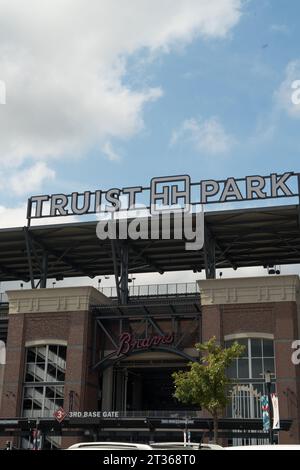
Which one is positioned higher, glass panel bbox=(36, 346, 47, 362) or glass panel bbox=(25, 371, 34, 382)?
glass panel bbox=(36, 346, 47, 362)

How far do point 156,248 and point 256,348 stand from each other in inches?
532

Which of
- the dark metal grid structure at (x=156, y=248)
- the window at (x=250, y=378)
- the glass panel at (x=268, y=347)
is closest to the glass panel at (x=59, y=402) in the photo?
the dark metal grid structure at (x=156, y=248)

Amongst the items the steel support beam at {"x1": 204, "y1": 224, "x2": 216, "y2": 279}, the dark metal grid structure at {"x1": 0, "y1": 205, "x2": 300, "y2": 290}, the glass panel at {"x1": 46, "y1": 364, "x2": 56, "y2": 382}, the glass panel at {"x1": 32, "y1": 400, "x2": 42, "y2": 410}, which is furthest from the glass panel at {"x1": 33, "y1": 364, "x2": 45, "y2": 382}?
the steel support beam at {"x1": 204, "y1": 224, "x2": 216, "y2": 279}

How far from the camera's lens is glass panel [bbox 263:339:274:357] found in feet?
134

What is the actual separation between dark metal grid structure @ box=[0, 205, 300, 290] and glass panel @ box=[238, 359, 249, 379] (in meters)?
7.70

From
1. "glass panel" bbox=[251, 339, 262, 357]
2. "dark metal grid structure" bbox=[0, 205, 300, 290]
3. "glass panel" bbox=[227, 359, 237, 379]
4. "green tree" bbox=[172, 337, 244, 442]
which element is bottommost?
"green tree" bbox=[172, 337, 244, 442]

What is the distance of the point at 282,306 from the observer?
1629 inches

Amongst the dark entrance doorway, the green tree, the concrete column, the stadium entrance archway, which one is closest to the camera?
the green tree

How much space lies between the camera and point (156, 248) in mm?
51000

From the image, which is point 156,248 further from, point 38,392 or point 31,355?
point 38,392

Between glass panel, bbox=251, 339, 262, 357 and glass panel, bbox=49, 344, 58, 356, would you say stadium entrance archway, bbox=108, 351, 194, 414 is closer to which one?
glass panel, bbox=49, 344, 58, 356

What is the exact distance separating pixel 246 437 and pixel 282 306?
29.2ft
